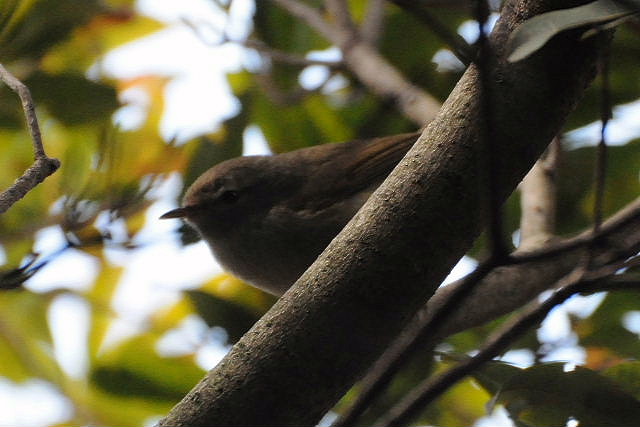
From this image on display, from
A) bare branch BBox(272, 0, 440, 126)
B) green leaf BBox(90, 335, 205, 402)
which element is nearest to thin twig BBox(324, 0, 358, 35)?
bare branch BBox(272, 0, 440, 126)

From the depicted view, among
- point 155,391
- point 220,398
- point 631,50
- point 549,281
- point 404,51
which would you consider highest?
point 404,51

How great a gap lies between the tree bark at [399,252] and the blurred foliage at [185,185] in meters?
0.49

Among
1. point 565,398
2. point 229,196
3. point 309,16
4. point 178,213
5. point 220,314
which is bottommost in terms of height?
point 565,398

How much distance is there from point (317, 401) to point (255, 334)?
19cm

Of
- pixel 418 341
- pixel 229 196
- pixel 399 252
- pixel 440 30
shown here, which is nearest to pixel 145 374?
pixel 229 196

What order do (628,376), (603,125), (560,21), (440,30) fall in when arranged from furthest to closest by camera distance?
(628,376) → (603,125) → (560,21) → (440,30)

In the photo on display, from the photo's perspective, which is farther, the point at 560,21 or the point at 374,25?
the point at 374,25

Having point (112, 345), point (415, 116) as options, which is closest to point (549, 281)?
point (415, 116)

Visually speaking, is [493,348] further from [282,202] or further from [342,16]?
[342,16]

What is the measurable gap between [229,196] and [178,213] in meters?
0.26

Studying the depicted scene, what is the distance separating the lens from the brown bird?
11.3 feet

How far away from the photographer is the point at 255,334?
1798 mm

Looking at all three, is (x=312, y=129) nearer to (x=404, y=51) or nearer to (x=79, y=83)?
(x=404, y=51)

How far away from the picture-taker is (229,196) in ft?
12.6
